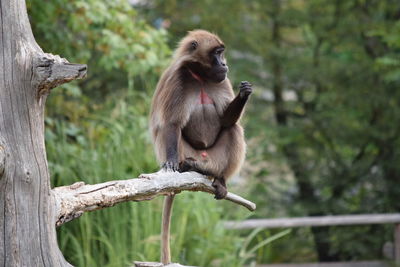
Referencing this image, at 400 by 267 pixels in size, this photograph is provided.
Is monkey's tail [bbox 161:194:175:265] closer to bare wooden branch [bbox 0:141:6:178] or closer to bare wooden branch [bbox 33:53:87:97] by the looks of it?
bare wooden branch [bbox 0:141:6:178]

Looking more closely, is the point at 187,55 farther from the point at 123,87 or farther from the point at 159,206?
the point at 123,87

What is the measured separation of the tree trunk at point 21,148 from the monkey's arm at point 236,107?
1621 millimetres

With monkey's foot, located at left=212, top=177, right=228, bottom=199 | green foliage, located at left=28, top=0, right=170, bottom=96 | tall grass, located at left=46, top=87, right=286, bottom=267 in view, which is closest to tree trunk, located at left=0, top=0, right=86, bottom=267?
monkey's foot, located at left=212, top=177, right=228, bottom=199

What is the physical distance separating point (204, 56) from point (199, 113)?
0.38 metres

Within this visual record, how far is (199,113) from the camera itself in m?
4.69

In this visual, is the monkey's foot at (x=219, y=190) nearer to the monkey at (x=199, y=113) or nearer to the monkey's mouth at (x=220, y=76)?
the monkey at (x=199, y=113)

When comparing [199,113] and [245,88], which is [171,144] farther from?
[245,88]

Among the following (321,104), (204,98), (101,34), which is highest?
(101,34)

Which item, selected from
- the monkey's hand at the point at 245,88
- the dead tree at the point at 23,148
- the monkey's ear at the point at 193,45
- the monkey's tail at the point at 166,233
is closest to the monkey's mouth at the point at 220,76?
the monkey's ear at the point at 193,45

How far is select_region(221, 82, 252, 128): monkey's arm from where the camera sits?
428 cm

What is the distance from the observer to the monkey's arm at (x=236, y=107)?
4277mm

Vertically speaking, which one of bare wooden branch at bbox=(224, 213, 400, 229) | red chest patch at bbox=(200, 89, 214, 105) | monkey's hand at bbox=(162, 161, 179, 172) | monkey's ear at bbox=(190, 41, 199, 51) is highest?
monkey's ear at bbox=(190, 41, 199, 51)

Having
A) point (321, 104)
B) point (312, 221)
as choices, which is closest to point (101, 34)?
point (312, 221)

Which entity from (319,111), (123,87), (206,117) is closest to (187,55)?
(206,117)
